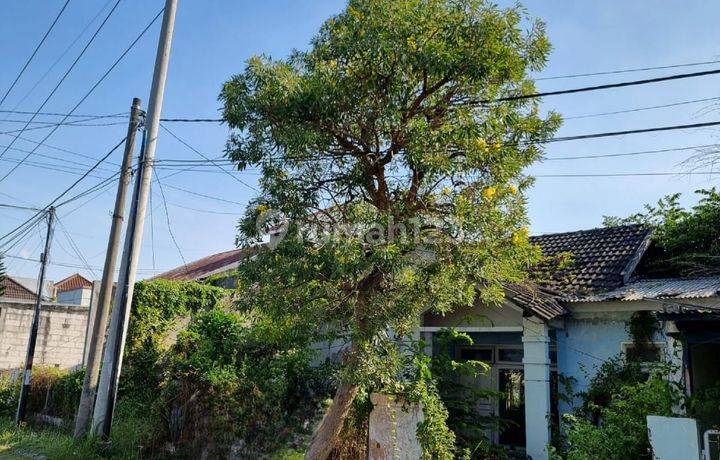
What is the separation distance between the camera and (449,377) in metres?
11.0

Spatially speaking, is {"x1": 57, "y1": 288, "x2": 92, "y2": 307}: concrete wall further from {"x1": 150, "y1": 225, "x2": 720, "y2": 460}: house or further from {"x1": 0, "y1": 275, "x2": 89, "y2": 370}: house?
{"x1": 150, "y1": 225, "x2": 720, "y2": 460}: house

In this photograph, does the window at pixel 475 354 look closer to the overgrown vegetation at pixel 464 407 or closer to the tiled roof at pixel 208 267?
the overgrown vegetation at pixel 464 407

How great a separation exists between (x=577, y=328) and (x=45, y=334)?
19050 mm

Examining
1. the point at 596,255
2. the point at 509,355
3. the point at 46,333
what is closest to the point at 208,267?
the point at 46,333

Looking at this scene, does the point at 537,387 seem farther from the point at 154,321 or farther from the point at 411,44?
the point at 154,321

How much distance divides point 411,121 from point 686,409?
5770 millimetres

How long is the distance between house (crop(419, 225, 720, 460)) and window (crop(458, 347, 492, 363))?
0.09ft

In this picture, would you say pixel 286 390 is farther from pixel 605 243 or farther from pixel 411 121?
pixel 605 243

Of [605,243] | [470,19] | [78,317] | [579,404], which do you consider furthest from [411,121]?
[78,317]

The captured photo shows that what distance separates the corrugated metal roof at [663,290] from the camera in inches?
401

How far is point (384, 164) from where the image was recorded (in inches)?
320

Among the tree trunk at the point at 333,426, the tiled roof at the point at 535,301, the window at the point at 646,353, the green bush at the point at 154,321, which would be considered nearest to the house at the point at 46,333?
the green bush at the point at 154,321

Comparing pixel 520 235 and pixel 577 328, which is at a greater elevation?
pixel 520 235

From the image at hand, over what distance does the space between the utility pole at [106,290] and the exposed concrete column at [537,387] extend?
8.03m
